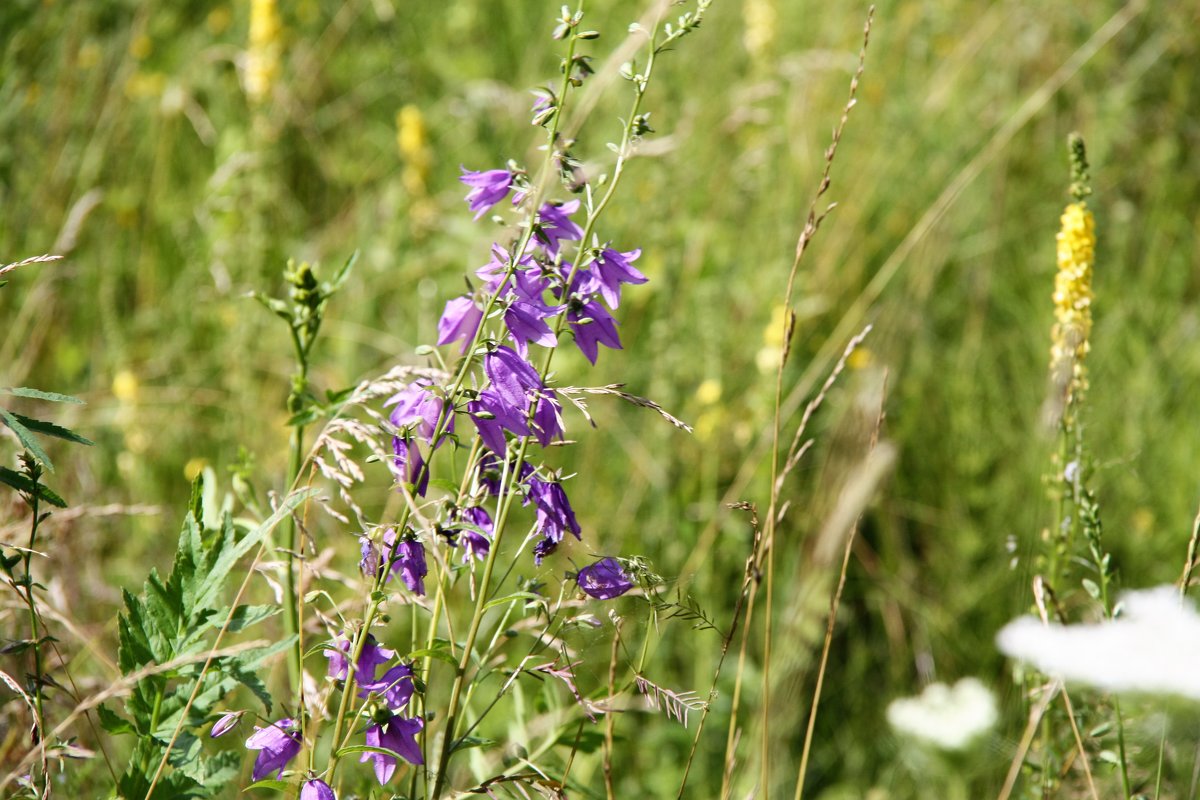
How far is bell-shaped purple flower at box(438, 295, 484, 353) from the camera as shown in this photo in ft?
4.21

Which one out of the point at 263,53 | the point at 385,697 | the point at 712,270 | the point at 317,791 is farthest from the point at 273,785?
the point at 263,53

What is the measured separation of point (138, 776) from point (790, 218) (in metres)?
2.56

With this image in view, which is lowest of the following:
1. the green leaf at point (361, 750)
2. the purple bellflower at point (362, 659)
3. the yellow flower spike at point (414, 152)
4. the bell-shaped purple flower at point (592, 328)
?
the green leaf at point (361, 750)

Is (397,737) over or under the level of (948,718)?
under

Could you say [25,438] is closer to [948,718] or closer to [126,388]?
[948,718]

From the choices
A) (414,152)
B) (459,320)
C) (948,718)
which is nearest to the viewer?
(459,320)

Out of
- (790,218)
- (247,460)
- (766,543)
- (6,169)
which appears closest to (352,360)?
(6,169)

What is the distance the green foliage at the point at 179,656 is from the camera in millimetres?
1320

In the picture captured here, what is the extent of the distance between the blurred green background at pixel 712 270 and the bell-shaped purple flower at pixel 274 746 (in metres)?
1.05

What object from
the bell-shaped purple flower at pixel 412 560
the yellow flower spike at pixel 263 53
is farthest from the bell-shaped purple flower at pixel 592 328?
the yellow flower spike at pixel 263 53

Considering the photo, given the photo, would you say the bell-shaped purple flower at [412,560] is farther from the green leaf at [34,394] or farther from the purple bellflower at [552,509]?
the green leaf at [34,394]

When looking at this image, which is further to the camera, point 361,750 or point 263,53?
point 263,53

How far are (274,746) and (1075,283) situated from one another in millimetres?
1390

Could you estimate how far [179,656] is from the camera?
1.32m
